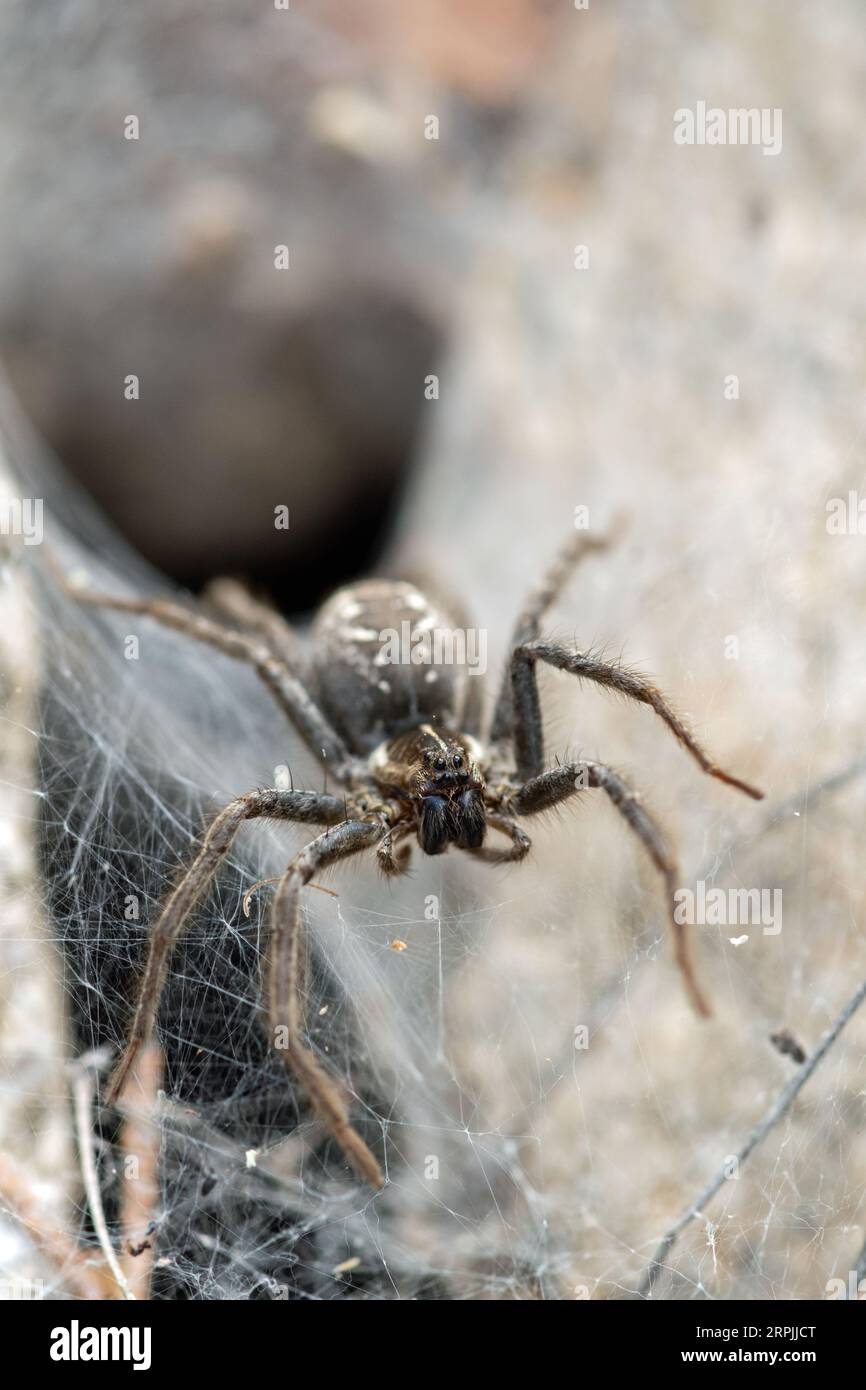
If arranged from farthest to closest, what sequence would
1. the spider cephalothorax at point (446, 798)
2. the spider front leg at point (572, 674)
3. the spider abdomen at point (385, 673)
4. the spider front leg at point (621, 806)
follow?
1. the spider abdomen at point (385, 673)
2. the spider cephalothorax at point (446, 798)
3. the spider front leg at point (572, 674)
4. the spider front leg at point (621, 806)

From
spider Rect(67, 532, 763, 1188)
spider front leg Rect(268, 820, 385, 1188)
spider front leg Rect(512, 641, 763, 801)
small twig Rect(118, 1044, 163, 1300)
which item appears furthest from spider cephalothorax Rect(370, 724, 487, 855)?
small twig Rect(118, 1044, 163, 1300)

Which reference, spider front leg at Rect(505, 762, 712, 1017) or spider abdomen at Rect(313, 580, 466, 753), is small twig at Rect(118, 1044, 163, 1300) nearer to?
spider front leg at Rect(505, 762, 712, 1017)

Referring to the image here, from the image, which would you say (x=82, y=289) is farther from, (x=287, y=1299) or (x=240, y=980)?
(x=287, y=1299)

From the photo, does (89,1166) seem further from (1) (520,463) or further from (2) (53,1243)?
(1) (520,463)

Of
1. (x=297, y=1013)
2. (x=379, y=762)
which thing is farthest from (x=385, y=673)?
(x=297, y=1013)

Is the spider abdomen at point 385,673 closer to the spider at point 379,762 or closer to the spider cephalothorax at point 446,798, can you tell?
the spider at point 379,762

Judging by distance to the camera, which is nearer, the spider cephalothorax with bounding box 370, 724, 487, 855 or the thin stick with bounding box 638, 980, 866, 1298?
the thin stick with bounding box 638, 980, 866, 1298

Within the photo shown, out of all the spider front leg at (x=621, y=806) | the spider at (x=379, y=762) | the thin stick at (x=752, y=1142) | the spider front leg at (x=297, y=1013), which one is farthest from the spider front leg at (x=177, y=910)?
the thin stick at (x=752, y=1142)
